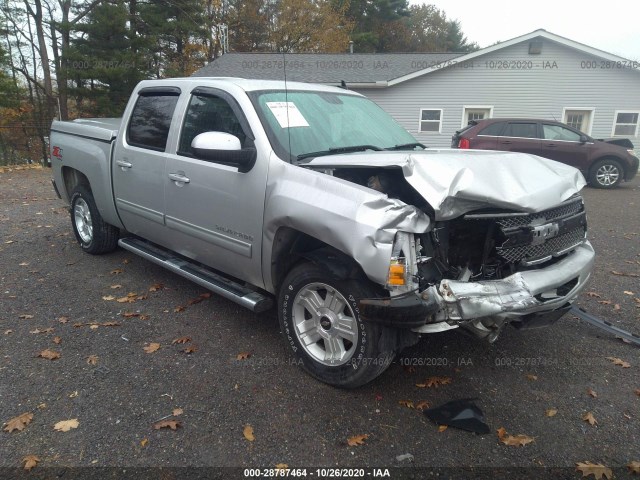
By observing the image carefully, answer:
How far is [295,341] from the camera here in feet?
10.5

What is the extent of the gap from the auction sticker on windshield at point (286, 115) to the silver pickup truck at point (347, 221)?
2 centimetres

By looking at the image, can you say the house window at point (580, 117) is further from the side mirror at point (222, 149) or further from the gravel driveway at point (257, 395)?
the side mirror at point (222, 149)

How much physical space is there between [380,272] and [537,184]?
1205mm

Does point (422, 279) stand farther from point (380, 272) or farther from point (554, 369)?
point (554, 369)

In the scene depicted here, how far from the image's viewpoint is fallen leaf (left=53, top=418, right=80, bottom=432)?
268 cm

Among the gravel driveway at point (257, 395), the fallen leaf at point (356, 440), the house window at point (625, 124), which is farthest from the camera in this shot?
the house window at point (625, 124)

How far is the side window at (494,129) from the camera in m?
12.8

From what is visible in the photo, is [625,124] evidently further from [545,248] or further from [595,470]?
[595,470]

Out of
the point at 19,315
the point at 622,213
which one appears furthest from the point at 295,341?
the point at 622,213

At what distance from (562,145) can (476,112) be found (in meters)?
6.27

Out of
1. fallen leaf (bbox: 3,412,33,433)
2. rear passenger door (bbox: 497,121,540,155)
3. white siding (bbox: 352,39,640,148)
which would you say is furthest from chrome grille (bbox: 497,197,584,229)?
white siding (bbox: 352,39,640,148)

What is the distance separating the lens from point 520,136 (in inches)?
504

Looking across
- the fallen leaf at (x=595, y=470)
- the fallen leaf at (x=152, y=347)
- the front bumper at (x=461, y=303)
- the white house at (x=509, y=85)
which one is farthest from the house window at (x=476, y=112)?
the fallen leaf at (x=595, y=470)

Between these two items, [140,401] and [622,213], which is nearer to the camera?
[140,401]
